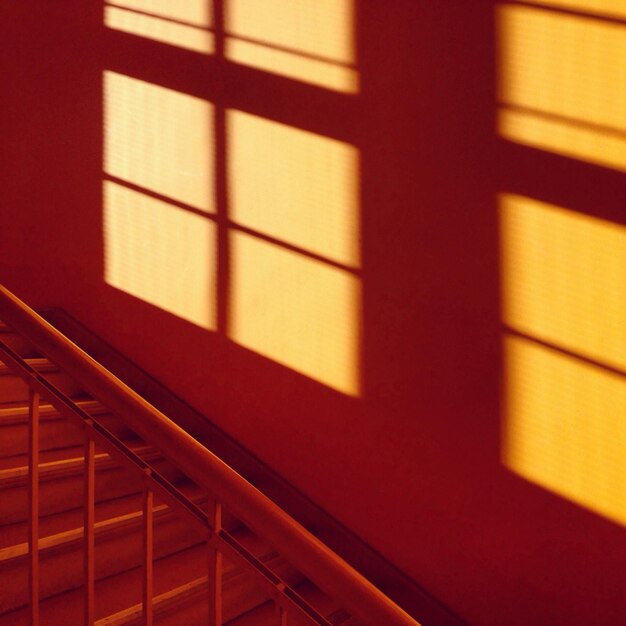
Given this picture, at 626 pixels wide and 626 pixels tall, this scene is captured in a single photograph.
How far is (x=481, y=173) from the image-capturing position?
323cm

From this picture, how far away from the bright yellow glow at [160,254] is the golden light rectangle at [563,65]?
171 cm

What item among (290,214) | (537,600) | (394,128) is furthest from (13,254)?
(537,600)

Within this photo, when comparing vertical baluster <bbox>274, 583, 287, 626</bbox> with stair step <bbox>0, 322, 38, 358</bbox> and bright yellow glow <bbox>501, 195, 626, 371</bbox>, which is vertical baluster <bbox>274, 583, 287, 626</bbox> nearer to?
bright yellow glow <bbox>501, 195, 626, 371</bbox>

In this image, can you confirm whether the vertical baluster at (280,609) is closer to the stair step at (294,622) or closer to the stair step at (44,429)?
the stair step at (294,622)

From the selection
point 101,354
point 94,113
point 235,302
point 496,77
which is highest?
point 496,77

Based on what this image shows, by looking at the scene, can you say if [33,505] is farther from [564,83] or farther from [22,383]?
[564,83]

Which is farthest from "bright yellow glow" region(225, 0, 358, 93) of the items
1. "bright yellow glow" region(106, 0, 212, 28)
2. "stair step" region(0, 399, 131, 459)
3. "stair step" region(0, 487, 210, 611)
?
"stair step" region(0, 487, 210, 611)

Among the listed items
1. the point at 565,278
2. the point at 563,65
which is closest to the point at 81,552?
the point at 565,278

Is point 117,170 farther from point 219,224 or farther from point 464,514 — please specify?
point 464,514

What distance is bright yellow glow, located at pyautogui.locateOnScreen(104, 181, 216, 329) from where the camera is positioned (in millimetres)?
3865

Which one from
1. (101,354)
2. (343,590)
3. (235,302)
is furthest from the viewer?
(101,354)

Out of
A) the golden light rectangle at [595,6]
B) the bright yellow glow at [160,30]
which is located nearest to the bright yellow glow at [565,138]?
the golden light rectangle at [595,6]

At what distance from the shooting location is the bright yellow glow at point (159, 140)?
3877mm

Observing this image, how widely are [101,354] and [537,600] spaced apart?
8.51 ft
